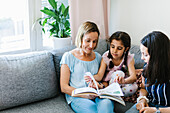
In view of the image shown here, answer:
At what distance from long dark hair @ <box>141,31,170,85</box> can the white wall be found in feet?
2.80

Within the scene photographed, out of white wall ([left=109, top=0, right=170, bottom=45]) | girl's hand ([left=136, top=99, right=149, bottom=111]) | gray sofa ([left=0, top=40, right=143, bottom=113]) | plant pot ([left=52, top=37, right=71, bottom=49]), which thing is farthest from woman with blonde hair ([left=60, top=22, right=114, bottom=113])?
white wall ([left=109, top=0, right=170, bottom=45])

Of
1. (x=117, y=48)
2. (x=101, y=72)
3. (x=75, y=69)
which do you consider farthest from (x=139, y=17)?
(x=75, y=69)

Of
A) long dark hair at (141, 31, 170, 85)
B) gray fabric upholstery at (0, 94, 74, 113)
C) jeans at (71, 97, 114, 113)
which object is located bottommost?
gray fabric upholstery at (0, 94, 74, 113)

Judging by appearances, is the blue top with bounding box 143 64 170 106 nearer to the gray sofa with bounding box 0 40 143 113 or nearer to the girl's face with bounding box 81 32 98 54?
the gray sofa with bounding box 0 40 143 113

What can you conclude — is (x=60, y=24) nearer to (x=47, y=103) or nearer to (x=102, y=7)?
(x=102, y=7)

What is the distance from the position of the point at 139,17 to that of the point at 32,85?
1.40 m

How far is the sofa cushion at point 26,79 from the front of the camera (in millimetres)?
1878

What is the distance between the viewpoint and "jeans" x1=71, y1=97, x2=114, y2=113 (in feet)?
5.91

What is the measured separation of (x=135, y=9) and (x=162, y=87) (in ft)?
3.98

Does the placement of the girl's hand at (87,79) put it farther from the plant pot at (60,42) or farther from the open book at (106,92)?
the plant pot at (60,42)

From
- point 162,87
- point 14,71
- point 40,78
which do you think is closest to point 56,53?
point 40,78

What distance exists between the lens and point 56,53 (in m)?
2.19

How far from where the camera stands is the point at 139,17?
264 centimetres

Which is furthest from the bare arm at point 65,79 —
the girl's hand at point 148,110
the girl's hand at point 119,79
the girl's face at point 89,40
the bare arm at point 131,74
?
the girl's hand at point 148,110
